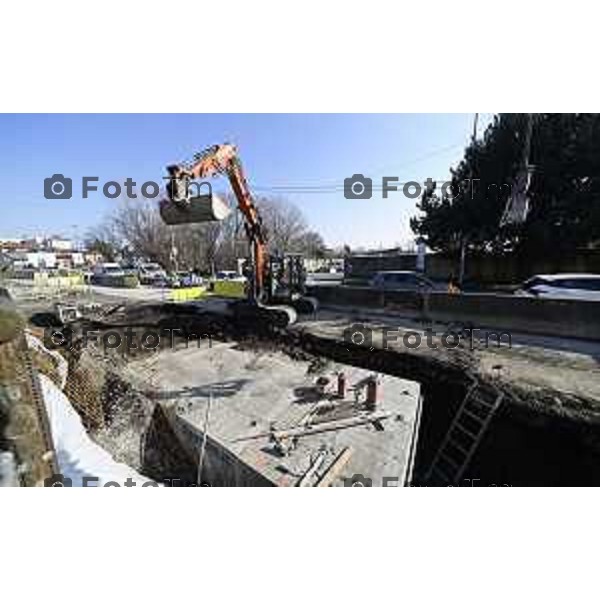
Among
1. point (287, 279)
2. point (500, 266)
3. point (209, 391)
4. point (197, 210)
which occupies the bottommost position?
point (209, 391)

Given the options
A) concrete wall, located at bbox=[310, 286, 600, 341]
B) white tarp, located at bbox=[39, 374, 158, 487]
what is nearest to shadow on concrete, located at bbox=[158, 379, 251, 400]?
white tarp, located at bbox=[39, 374, 158, 487]

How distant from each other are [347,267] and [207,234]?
1453cm

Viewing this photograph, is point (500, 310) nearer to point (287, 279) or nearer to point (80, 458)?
point (287, 279)

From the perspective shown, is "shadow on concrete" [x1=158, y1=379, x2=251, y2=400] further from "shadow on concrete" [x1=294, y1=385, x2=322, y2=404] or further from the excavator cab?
the excavator cab

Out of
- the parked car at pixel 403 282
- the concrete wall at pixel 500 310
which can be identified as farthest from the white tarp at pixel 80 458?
the parked car at pixel 403 282

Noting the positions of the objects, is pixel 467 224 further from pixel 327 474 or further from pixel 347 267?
pixel 327 474

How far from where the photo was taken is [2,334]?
3779 mm

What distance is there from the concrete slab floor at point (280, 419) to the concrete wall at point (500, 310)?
5.27m

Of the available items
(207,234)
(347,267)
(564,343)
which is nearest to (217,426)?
(564,343)

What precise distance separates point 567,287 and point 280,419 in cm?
976

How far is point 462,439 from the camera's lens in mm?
7723

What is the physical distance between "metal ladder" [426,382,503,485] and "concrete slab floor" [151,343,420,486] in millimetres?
859

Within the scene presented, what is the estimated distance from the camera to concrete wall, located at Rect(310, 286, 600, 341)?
1111cm

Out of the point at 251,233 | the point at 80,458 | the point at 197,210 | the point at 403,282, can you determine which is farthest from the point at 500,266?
the point at 80,458
